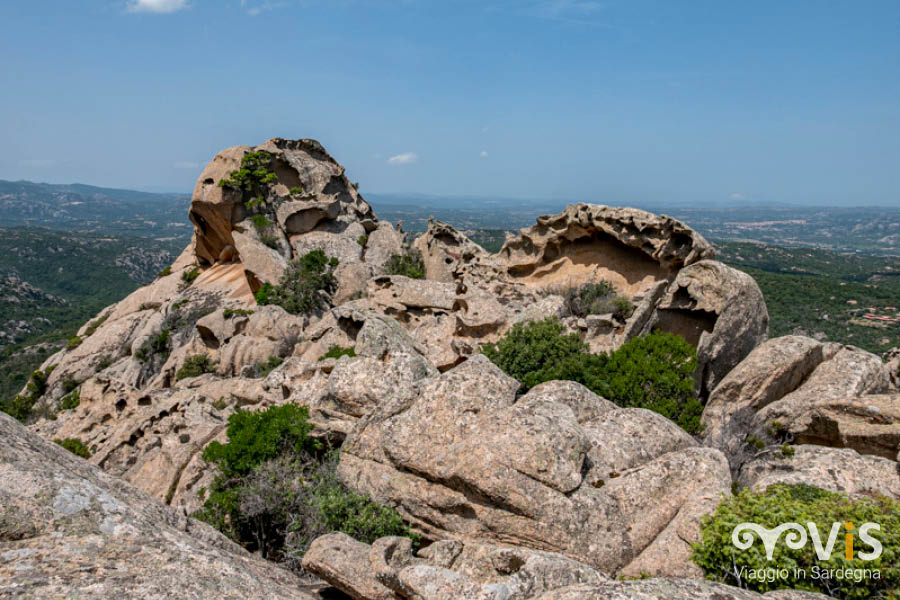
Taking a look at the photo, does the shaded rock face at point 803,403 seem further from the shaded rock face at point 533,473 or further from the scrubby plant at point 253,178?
the scrubby plant at point 253,178

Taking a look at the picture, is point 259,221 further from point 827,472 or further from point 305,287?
point 827,472

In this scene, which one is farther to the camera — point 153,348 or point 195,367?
point 153,348

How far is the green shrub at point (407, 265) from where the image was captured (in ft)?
111

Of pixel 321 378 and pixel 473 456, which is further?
pixel 321 378

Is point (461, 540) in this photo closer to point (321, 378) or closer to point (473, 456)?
point (473, 456)

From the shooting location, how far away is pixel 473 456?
32.1 ft

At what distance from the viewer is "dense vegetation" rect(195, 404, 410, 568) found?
10492 mm

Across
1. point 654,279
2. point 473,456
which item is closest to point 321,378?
point 473,456

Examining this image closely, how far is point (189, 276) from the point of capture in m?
43.8

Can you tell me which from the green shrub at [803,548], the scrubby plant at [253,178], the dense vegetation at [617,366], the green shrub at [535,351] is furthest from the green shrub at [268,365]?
the green shrub at [803,548]

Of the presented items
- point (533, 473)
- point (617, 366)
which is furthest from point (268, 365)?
point (533, 473)

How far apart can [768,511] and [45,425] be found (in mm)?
26459

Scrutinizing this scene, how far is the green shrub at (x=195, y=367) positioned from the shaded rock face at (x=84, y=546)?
69.4ft

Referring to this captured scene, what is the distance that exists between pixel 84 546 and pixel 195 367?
23.5 meters
